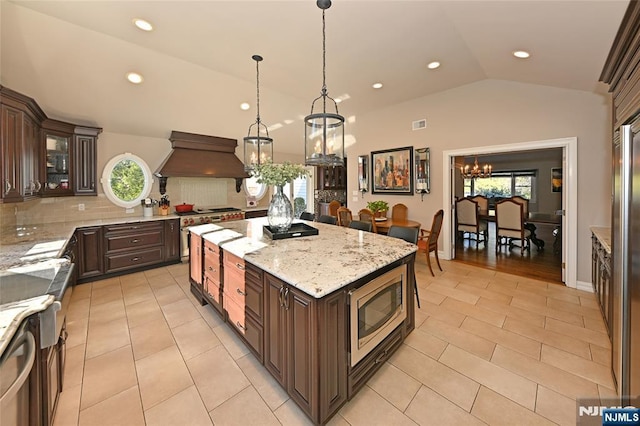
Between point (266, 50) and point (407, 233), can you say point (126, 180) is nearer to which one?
point (266, 50)

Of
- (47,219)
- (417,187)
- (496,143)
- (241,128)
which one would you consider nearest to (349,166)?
(417,187)

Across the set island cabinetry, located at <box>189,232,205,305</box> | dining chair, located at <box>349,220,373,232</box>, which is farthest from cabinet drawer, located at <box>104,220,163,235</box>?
dining chair, located at <box>349,220,373,232</box>

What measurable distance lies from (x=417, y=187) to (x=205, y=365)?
4400 mm

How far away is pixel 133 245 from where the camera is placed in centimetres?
417

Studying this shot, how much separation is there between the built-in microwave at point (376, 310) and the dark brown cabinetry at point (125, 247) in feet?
13.6

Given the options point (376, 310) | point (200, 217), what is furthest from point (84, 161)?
point (376, 310)

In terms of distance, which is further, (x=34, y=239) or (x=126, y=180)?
(x=126, y=180)

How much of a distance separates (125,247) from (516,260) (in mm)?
6851

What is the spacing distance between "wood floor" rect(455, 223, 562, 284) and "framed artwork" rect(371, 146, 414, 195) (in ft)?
5.82

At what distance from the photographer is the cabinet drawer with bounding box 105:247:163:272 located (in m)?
3.97

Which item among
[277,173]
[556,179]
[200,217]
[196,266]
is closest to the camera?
[277,173]

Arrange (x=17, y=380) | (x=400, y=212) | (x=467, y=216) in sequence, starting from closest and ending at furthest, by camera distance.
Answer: (x=17, y=380) → (x=400, y=212) → (x=467, y=216)

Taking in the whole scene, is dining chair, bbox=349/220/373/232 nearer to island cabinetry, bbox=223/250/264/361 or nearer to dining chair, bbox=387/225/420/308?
dining chair, bbox=387/225/420/308

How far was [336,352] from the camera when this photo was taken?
150 cm
